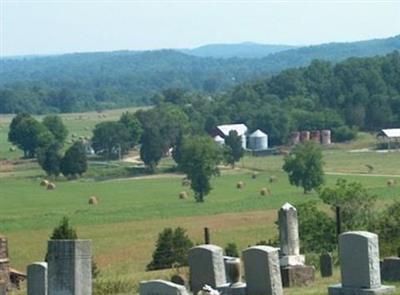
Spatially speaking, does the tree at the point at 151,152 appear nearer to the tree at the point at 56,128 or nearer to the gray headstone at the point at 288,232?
the tree at the point at 56,128

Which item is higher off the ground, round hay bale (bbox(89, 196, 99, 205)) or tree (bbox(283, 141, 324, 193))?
tree (bbox(283, 141, 324, 193))

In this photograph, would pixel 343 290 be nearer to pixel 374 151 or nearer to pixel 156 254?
pixel 156 254

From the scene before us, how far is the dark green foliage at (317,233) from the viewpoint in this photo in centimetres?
3422

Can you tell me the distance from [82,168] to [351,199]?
183 feet

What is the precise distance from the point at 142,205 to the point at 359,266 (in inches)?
1803

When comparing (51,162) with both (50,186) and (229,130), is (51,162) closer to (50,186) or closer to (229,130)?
(50,186)

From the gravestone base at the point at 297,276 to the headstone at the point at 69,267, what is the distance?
285 inches

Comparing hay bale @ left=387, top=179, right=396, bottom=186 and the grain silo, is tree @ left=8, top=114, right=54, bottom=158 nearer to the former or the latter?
the grain silo

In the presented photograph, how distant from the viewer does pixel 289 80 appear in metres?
144

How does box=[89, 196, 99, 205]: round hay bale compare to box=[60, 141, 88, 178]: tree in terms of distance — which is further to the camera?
box=[60, 141, 88, 178]: tree

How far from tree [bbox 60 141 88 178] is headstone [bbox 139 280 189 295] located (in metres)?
72.0

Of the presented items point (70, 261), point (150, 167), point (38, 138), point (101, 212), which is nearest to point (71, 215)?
point (101, 212)

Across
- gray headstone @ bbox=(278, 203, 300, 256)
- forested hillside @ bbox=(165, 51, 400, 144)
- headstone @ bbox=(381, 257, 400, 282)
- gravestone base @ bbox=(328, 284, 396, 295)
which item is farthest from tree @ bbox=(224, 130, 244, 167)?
gravestone base @ bbox=(328, 284, 396, 295)

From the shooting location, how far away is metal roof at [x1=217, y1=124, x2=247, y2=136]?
393 feet
